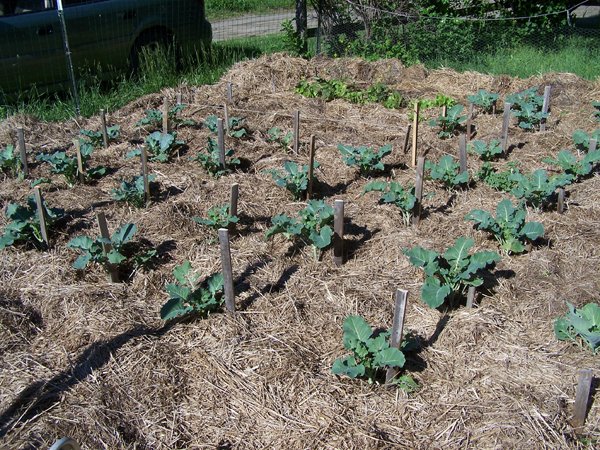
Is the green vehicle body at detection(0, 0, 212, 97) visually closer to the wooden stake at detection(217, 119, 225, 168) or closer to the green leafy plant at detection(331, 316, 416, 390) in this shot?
the wooden stake at detection(217, 119, 225, 168)

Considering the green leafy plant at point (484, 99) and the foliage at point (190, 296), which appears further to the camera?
the green leafy plant at point (484, 99)

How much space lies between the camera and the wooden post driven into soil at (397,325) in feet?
10.8

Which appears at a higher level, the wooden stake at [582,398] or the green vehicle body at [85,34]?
the green vehicle body at [85,34]

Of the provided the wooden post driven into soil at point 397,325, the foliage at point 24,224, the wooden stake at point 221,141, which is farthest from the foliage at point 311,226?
the foliage at point 24,224

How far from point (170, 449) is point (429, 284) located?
176 centimetres

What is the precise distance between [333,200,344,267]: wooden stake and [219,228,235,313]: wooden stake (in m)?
0.86

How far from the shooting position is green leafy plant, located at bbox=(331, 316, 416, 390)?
3.31 m

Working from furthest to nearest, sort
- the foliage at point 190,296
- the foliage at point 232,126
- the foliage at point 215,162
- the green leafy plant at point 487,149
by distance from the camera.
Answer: the foliage at point 232,126, the green leafy plant at point 487,149, the foliage at point 215,162, the foliage at point 190,296

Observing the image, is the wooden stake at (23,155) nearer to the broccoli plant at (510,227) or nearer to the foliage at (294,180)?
the foliage at (294,180)

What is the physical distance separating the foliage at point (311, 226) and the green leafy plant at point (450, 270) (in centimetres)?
61

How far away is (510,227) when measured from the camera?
4426 mm

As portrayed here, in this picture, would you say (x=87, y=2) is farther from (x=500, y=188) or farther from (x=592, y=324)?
(x=592, y=324)

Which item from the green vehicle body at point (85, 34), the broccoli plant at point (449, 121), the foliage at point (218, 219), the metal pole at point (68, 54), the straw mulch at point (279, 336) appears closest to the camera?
the straw mulch at point (279, 336)

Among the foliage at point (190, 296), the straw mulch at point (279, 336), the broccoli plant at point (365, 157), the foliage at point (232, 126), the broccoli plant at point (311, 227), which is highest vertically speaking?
the foliage at point (232, 126)
